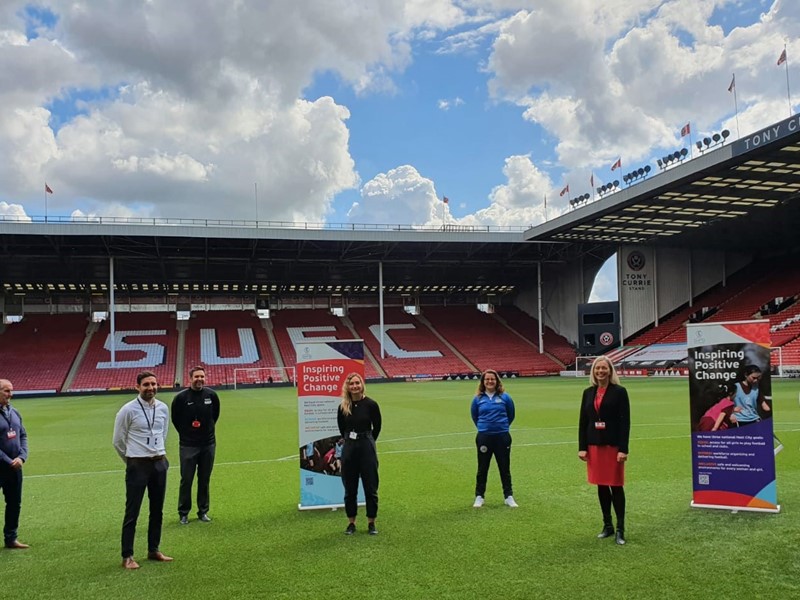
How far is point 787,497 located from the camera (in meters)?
7.94

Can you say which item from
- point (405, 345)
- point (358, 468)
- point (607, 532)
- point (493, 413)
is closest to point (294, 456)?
point (493, 413)

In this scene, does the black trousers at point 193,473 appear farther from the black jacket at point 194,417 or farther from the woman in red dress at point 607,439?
the woman in red dress at point 607,439

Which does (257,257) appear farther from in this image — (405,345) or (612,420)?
(612,420)

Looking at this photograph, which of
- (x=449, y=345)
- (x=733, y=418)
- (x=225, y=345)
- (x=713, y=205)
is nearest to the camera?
(x=733, y=418)

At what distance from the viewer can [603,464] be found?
652cm

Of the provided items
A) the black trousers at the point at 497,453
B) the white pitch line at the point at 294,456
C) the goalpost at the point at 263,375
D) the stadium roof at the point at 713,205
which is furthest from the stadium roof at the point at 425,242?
the black trousers at the point at 497,453

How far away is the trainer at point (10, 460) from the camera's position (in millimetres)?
6613

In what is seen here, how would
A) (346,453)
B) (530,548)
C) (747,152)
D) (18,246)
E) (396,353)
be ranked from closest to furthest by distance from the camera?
(530,548) → (346,453) → (747,152) → (18,246) → (396,353)

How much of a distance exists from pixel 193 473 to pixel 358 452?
7.57ft

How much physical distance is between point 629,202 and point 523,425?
73.6ft

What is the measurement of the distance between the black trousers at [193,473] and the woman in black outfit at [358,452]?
2.00 metres

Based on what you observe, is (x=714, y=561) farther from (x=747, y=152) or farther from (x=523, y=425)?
(x=747, y=152)

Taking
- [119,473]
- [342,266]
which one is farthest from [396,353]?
[119,473]

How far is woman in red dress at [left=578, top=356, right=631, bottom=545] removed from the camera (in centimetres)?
642
